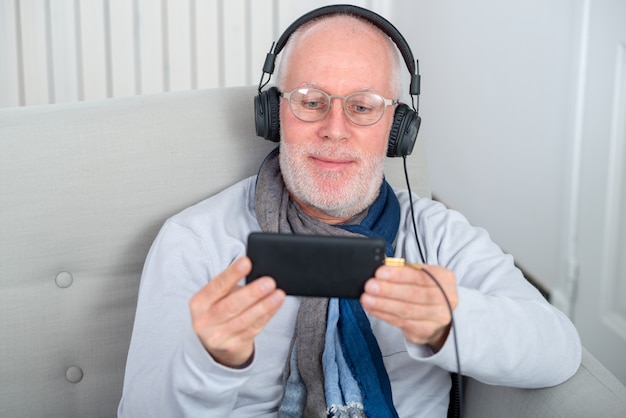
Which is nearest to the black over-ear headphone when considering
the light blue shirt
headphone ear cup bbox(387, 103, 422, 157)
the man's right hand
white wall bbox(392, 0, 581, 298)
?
headphone ear cup bbox(387, 103, 422, 157)

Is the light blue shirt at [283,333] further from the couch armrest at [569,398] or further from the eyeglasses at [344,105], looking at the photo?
the eyeglasses at [344,105]

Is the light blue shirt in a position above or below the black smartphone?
below

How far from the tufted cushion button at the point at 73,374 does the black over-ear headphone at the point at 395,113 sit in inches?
20.0

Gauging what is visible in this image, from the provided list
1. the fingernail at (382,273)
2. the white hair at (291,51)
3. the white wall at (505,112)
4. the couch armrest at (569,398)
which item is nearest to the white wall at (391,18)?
the white wall at (505,112)

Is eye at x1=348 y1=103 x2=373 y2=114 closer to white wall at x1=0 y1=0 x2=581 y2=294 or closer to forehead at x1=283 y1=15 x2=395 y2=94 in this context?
forehead at x1=283 y1=15 x2=395 y2=94

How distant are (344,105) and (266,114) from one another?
5.4 inches

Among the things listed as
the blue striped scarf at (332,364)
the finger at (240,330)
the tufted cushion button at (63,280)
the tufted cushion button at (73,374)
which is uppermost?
the finger at (240,330)

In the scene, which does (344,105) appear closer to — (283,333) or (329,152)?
(329,152)

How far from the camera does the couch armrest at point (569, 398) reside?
100cm

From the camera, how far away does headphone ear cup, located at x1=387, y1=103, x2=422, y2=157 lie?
134cm

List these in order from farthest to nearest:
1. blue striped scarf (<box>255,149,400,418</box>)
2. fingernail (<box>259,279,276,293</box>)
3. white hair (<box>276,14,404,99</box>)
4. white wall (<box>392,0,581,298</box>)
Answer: white wall (<box>392,0,581,298</box>) → white hair (<box>276,14,404,99</box>) → blue striped scarf (<box>255,149,400,418</box>) → fingernail (<box>259,279,276,293</box>)

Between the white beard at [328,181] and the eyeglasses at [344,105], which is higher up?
the eyeglasses at [344,105]

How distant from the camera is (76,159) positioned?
130 cm

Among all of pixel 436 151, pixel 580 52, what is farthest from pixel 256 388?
pixel 436 151
